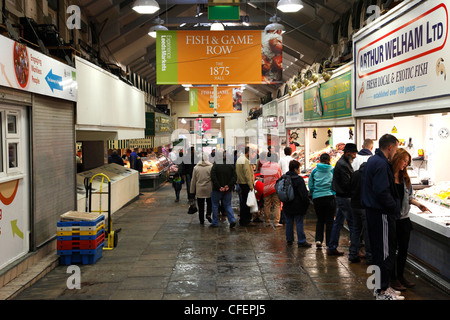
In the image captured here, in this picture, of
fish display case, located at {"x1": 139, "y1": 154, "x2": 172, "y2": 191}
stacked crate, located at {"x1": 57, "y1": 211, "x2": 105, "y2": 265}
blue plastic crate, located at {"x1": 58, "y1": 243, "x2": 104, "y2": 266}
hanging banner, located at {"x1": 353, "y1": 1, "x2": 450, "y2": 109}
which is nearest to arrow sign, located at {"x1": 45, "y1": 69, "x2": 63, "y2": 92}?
stacked crate, located at {"x1": 57, "y1": 211, "x2": 105, "y2": 265}

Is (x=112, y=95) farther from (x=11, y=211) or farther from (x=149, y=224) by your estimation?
(x=11, y=211)

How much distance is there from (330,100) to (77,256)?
278 inches

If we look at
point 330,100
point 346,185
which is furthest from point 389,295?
point 330,100

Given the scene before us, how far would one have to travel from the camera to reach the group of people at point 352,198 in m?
5.29

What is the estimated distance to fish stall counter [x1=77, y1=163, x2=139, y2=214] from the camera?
10.4 meters

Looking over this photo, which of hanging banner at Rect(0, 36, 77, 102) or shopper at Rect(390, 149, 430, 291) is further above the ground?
hanging banner at Rect(0, 36, 77, 102)

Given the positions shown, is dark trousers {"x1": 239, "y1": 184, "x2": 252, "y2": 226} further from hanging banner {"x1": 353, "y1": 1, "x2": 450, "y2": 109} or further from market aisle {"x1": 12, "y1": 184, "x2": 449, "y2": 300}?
hanging banner {"x1": 353, "y1": 1, "x2": 450, "y2": 109}

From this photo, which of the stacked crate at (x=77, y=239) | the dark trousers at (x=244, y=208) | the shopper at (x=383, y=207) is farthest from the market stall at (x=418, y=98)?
the stacked crate at (x=77, y=239)

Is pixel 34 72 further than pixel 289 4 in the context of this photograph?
No

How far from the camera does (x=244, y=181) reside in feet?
32.9

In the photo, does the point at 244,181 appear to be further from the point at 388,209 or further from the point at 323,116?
the point at 388,209

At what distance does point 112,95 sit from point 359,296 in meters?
8.06

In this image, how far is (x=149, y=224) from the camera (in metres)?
10.7
